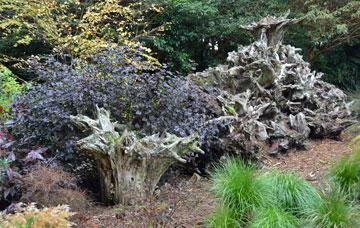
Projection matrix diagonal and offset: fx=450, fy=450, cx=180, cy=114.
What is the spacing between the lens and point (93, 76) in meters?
5.14

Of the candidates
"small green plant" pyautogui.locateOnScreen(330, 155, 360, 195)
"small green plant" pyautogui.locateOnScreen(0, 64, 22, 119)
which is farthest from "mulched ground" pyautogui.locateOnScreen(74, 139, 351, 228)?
"small green plant" pyautogui.locateOnScreen(0, 64, 22, 119)

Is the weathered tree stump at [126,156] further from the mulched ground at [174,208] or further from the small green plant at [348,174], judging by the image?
the small green plant at [348,174]

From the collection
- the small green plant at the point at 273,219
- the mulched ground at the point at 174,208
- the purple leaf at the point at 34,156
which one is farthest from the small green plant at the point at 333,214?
the purple leaf at the point at 34,156

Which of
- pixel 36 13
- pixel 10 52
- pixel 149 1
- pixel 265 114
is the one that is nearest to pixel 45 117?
pixel 265 114

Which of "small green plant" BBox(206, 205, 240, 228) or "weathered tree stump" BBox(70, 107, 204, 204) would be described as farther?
"weathered tree stump" BBox(70, 107, 204, 204)

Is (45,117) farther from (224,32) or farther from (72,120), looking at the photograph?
(224,32)

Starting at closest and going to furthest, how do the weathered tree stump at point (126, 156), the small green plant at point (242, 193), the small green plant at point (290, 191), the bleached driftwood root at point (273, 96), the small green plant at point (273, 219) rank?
the small green plant at point (273, 219), the small green plant at point (242, 193), the small green plant at point (290, 191), the weathered tree stump at point (126, 156), the bleached driftwood root at point (273, 96)

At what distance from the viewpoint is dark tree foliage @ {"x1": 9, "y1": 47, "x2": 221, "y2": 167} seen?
4.89m

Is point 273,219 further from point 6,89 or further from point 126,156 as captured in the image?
point 6,89

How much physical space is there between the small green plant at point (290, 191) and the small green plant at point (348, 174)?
37cm

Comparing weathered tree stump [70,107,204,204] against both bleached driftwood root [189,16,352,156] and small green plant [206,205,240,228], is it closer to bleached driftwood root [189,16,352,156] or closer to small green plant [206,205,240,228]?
small green plant [206,205,240,228]

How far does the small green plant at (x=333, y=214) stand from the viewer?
3.54 m

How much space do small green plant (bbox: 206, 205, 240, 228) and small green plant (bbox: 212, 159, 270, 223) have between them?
2.3 inches

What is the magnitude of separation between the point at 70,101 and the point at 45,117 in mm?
317
